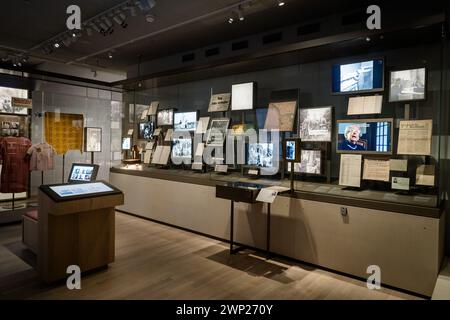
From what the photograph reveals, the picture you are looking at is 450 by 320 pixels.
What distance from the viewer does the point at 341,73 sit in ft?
12.6

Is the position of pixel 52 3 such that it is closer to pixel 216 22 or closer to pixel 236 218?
pixel 216 22

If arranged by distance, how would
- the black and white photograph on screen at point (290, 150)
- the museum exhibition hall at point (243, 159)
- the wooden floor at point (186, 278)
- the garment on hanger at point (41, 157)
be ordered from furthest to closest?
the garment on hanger at point (41, 157), the black and white photograph on screen at point (290, 150), the museum exhibition hall at point (243, 159), the wooden floor at point (186, 278)

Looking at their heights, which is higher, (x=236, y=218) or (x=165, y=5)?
(x=165, y=5)

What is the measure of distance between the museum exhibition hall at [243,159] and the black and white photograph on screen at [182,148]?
0.04 metres

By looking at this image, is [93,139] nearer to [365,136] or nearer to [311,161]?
[311,161]

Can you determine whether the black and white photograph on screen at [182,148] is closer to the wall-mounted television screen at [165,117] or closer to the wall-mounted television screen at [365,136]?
the wall-mounted television screen at [165,117]

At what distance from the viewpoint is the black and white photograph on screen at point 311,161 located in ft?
13.3

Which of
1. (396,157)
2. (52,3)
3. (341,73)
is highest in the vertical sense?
(52,3)

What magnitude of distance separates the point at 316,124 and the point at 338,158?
1.74ft

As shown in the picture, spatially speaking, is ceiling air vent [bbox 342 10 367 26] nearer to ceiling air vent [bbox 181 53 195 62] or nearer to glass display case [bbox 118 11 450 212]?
glass display case [bbox 118 11 450 212]

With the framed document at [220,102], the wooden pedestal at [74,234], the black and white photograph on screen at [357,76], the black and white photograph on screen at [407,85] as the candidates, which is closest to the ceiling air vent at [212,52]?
the framed document at [220,102]

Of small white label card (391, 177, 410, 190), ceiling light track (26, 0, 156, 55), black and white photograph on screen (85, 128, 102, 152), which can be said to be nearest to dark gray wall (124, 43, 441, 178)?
small white label card (391, 177, 410, 190)
